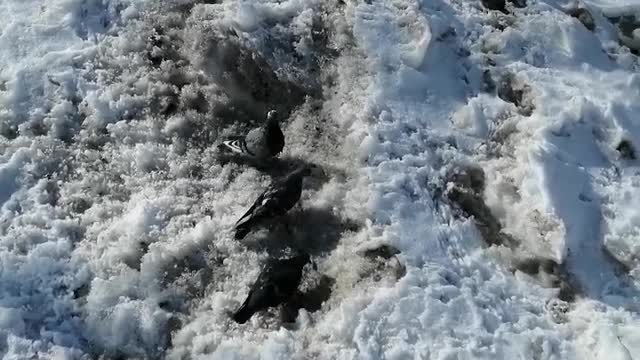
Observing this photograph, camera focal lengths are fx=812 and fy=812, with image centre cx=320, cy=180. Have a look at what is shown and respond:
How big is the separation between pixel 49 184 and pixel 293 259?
1906mm

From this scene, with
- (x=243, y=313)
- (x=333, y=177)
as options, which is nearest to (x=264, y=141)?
(x=333, y=177)

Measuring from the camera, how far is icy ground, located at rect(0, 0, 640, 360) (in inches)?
195

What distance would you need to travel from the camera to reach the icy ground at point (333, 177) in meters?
4.96

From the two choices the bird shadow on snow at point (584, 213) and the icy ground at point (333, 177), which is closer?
the icy ground at point (333, 177)

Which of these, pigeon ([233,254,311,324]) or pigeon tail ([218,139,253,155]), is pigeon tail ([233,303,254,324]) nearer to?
pigeon ([233,254,311,324])

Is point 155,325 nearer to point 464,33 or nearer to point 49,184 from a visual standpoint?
point 49,184

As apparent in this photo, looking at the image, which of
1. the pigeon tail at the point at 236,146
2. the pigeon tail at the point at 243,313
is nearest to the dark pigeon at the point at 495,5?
the pigeon tail at the point at 236,146

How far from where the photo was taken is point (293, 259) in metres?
5.09

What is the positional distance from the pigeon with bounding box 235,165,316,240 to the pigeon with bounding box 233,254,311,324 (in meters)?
→ 0.38

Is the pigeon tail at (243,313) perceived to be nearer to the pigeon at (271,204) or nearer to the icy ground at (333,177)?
the icy ground at (333,177)

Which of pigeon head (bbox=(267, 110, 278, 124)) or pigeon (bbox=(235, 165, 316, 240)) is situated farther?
pigeon head (bbox=(267, 110, 278, 124))

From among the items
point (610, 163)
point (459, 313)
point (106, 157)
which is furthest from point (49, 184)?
point (610, 163)

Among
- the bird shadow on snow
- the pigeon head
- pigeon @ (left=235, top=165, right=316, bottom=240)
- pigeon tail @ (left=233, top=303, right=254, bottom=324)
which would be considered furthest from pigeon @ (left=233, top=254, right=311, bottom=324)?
the bird shadow on snow

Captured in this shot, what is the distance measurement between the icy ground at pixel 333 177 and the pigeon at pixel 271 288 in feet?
0.39
